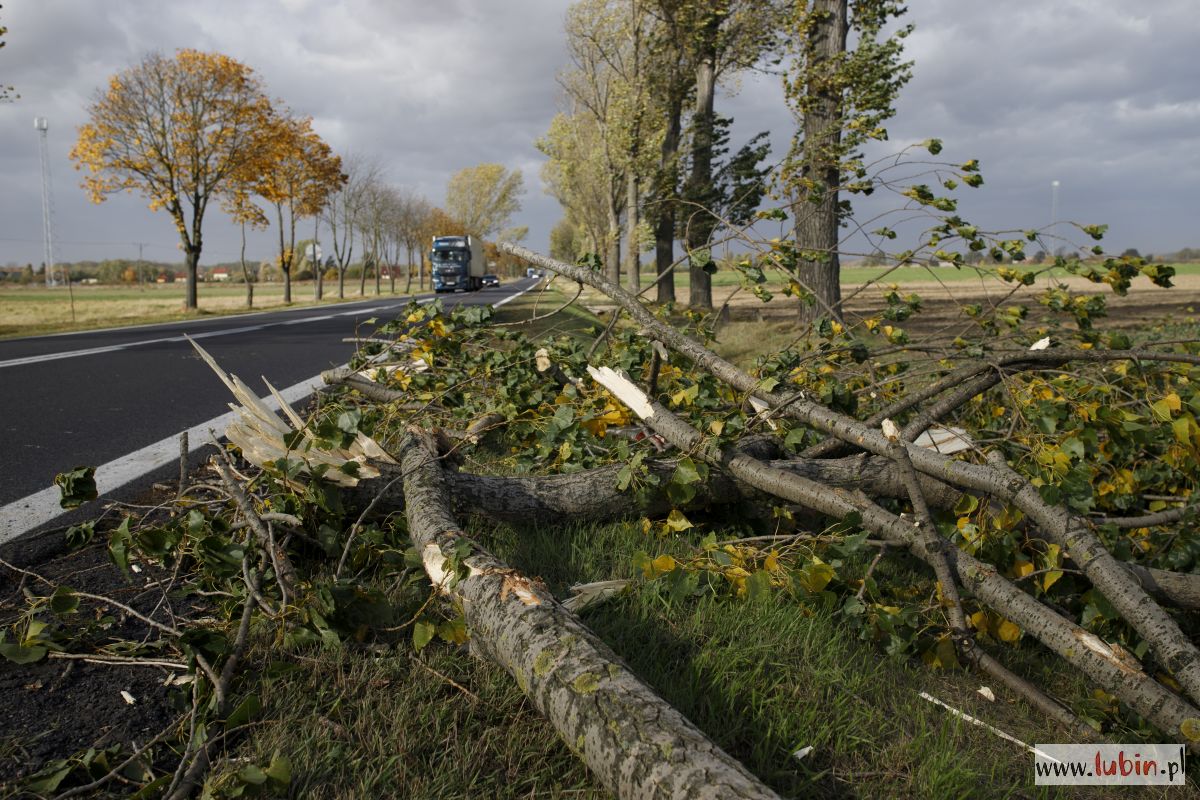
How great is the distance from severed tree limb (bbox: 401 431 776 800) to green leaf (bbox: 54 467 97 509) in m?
1.13

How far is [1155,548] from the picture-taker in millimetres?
3004

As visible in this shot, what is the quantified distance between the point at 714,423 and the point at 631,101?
18160 millimetres

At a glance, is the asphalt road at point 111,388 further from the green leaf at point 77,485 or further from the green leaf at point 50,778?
the green leaf at point 50,778

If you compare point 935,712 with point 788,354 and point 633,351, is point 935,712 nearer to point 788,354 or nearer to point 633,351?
point 788,354

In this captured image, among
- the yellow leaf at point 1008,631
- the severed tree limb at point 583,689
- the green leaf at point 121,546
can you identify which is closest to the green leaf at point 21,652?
the green leaf at point 121,546

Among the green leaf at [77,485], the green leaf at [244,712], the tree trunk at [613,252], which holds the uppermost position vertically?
the tree trunk at [613,252]

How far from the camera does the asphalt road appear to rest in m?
4.14

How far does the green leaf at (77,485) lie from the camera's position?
2328mm

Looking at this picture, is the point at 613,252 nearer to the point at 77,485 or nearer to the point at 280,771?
the point at 77,485

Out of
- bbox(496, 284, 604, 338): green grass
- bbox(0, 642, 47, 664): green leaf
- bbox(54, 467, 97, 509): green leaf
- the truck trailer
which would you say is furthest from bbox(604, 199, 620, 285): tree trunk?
the truck trailer

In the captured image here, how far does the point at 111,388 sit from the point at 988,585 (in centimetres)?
683

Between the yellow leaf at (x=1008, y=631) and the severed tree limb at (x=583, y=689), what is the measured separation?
1.58m

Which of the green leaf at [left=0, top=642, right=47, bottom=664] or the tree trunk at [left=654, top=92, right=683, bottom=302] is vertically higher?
the tree trunk at [left=654, top=92, right=683, bottom=302]

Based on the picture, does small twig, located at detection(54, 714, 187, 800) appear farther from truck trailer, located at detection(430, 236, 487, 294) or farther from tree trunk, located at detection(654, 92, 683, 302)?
truck trailer, located at detection(430, 236, 487, 294)
